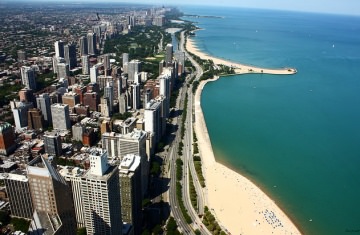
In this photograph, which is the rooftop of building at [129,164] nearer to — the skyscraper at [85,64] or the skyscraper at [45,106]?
the skyscraper at [45,106]

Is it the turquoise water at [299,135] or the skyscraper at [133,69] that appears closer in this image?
the turquoise water at [299,135]

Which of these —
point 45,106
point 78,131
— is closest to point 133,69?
point 45,106

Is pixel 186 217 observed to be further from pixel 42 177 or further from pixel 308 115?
pixel 308 115

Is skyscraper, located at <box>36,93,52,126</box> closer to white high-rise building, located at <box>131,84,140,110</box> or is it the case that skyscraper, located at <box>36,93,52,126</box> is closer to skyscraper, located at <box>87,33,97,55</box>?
white high-rise building, located at <box>131,84,140,110</box>

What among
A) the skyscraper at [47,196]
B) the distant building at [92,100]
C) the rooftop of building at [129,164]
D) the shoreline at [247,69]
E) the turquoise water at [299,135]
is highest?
the skyscraper at [47,196]

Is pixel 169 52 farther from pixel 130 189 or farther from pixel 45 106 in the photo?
pixel 130 189

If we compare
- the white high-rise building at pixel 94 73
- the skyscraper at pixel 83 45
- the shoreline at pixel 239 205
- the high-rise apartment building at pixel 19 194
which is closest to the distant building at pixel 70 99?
the white high-rise building at pixel 94 73

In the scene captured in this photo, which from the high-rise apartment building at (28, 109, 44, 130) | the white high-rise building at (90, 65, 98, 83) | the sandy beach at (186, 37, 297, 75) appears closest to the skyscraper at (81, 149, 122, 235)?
the high-rise apartment building at (28, 109, 44, 130)
